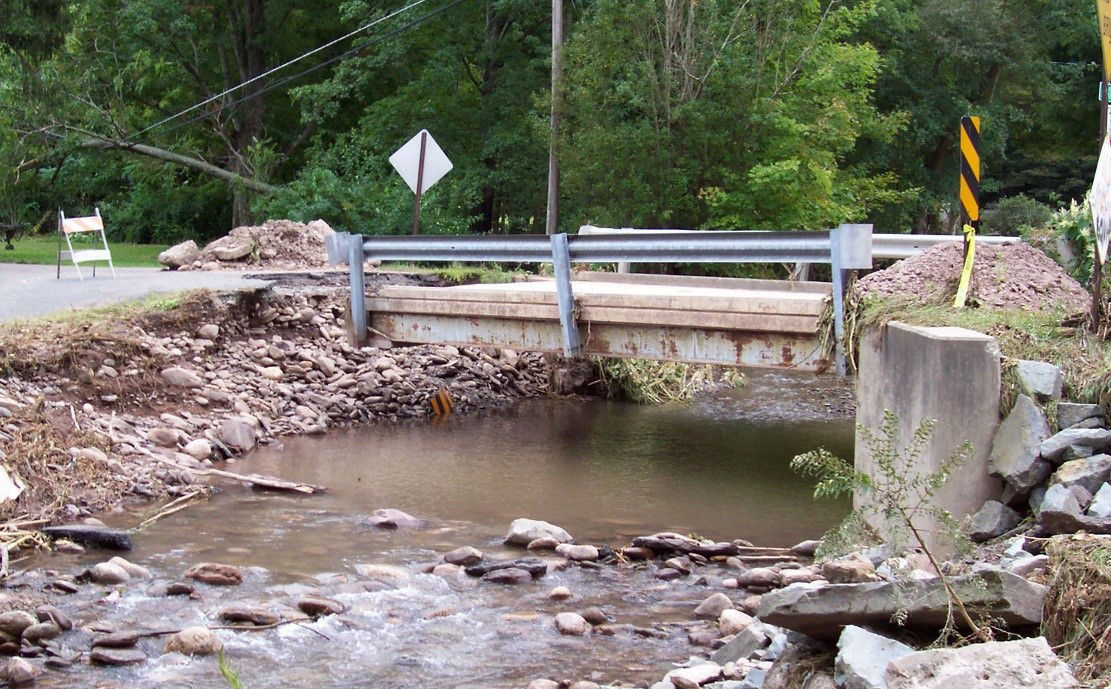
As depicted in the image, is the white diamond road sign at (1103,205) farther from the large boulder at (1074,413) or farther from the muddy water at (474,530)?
the muddy water at (474,530)

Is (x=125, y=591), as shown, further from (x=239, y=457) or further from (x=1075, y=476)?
(x=1075, y=476)

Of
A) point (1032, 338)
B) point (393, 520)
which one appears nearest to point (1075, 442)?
point (1032, 338)

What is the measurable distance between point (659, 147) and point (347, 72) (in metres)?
10.8

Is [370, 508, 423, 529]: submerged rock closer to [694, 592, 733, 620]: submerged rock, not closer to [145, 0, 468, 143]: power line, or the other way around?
[694, 592, 733, 620]: submerged rock

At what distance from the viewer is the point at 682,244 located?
10.6m

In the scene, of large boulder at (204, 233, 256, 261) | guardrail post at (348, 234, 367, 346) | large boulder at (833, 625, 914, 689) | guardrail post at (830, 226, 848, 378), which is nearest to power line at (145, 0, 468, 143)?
large boulder at (204, 233, 256, 261)

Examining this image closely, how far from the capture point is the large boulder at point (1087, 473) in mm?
6590

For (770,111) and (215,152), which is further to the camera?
(215,152)


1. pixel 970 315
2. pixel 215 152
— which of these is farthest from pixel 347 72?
pixel 970 315

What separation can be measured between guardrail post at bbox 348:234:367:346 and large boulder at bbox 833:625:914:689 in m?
9.14

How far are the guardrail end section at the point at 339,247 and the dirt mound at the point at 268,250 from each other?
5591 millimetres

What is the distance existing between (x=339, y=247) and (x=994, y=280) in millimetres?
6794

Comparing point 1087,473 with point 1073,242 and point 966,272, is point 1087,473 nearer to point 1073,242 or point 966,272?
point 966,272

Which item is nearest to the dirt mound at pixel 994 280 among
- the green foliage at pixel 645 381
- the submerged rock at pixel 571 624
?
the submerged rock at pixel 571 624
